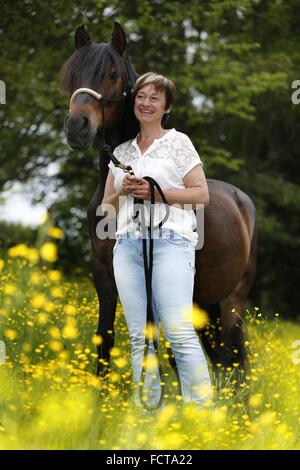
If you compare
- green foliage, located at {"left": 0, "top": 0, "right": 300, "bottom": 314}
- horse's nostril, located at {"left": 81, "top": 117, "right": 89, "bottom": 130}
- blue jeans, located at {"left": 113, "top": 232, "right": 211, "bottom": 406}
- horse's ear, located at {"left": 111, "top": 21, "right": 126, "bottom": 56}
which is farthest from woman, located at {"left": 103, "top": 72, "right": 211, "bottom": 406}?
green foliage, located at {"left": 0, "top": 0, "right": 300, "bottom": 314}

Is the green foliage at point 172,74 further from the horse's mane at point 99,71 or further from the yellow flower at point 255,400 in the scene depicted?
the yellow flower at point 255,400

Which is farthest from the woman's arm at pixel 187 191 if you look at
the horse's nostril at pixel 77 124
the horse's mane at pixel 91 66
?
the horse's mane at pixel 91 66

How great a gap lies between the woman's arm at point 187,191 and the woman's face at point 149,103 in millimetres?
395

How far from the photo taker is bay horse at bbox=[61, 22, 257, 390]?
440 centimetres

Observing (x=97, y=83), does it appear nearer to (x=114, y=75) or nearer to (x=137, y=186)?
(x=114, y=75)

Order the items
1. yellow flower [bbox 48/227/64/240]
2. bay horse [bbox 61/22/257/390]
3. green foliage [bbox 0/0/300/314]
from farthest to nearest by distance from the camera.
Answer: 1. green foliage [bbox 0/0/300/314]
2. yellow flower [bbox 48/227/64/240]
3. bay horse [bbox 61/22/257/390]

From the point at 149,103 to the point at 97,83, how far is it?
1.73ft

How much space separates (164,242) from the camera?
13.1 feet

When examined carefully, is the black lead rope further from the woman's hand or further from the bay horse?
the bay horse

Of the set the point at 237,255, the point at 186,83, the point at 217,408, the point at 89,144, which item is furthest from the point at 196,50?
the point at 217,408

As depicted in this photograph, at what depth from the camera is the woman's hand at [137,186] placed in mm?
3951

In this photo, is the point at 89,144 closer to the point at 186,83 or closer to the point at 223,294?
the point at 223,294

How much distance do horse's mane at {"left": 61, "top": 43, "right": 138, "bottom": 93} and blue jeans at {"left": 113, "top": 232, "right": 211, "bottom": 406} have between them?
43.1 inches

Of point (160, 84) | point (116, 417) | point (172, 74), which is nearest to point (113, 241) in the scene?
point (160, 84)
